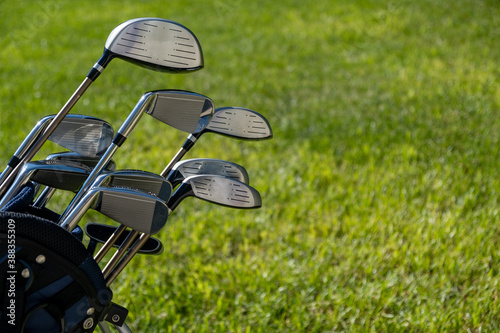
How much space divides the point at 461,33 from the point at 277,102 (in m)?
3.09

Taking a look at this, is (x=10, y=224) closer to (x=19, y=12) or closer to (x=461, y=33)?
(x=461, y=33)

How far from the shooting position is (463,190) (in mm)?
3592

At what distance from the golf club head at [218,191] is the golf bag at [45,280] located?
0.93 ft

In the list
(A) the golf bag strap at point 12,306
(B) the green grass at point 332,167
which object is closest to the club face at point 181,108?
(A) the golf bag strap at point 12,306

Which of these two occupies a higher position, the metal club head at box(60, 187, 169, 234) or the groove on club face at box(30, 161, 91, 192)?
the metal club head at box(60, 187, 169, 234)

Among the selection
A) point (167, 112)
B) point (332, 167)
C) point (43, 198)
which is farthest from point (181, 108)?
point (332, 167)

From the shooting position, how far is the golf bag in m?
1.19

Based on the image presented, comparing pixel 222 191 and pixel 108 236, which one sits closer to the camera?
pixel 222 191

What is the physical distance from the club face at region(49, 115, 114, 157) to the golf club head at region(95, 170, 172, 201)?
343 mm

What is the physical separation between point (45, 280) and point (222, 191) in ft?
1.55

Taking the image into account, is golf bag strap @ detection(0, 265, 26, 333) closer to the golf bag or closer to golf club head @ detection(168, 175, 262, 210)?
the golf bag

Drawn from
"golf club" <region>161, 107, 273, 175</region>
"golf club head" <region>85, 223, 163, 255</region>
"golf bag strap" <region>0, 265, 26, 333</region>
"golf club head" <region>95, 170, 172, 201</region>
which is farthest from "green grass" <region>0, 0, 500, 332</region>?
"golf bag strap" <region>0, 265, 26, 333</region>

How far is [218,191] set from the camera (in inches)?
56.4

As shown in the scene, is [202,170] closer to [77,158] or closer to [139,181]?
[139,181]
